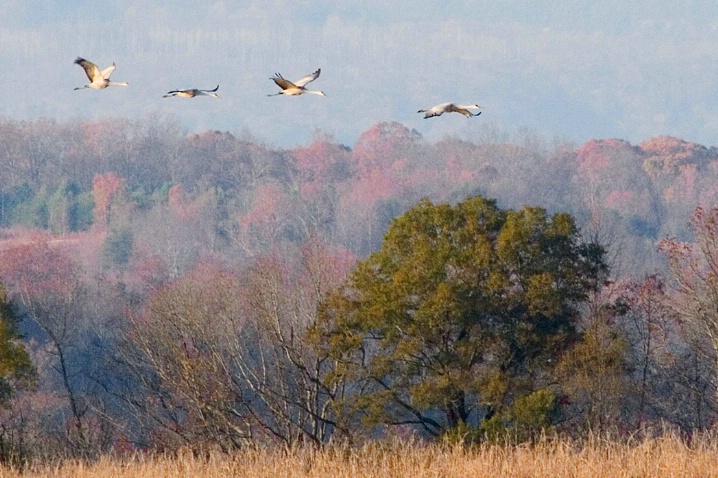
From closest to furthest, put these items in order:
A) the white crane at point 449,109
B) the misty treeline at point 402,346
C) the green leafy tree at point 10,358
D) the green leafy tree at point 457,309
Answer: the white crane at point 449,109
the misty treeline at point 402,346
the green leafy tree at point 457,309
the green leafy tree at point 10,358

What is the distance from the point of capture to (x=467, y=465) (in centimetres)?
1348

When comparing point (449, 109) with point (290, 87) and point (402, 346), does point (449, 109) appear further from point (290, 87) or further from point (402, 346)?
point (402, 346)

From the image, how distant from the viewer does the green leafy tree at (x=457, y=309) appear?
2175 centimetres

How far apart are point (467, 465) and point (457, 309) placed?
27.7 ft

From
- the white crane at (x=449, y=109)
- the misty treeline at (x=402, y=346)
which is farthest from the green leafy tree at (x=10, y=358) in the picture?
the white crane at (x=449, y=109)

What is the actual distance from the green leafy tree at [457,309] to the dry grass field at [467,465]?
22.3 feet

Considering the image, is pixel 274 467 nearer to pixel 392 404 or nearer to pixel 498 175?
pixel 392 404

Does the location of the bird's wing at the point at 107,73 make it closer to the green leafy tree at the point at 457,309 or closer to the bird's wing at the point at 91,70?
the bird's wing at the point at 91,70

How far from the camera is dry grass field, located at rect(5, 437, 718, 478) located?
12898mm

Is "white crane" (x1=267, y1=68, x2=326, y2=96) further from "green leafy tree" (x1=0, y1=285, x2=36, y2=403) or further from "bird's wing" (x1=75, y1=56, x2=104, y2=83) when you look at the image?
"green leafy tree" (x1=0, y1=285, x2=36, y2=403)

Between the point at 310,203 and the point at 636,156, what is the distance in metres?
24.8

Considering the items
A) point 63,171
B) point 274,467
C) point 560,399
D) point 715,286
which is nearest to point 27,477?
point 274,467

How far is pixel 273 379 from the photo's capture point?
26.9 metres

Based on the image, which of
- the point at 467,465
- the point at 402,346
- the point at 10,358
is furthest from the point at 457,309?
the point at 467,465
